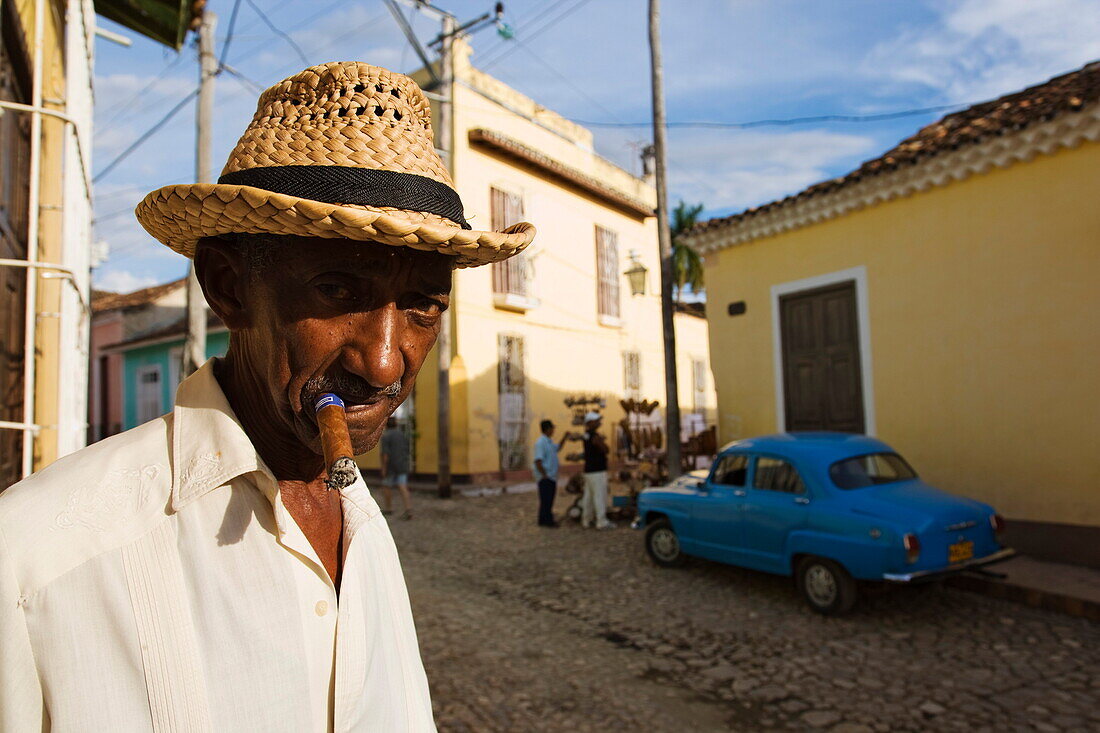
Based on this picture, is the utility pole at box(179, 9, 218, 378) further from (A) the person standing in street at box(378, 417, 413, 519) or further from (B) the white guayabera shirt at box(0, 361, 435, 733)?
(B) the white guayabera shirt at box(0, 361, 435, 733)

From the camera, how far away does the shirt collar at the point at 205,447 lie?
112 centimetres

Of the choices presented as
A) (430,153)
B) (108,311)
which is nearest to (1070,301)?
(430,153)

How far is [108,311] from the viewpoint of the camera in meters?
24.3

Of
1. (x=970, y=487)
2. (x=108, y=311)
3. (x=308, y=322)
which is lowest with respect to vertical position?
(x=970, y=487)

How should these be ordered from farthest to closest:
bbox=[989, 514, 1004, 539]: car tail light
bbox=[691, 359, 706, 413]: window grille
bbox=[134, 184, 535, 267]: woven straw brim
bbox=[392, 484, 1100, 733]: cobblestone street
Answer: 1. bbox=[691, 359, 706, 413]: window grille
2. bbox=[989, 514, 1004, 539]: car tail light
3. bbox=[392, 484, 1100, 733]: cobblestone street
4. bbox=[134, 184, 535, 267]: woven straw brim

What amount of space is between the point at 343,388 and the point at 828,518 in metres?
5.69

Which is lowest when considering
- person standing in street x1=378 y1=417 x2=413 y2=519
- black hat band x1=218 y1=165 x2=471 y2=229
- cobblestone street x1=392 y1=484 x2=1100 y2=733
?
cobblestone street x1=392 y1=484 x2=1100 y2=733

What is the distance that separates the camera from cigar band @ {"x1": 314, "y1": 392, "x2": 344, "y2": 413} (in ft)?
3.61

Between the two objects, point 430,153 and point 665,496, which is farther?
point 665,496

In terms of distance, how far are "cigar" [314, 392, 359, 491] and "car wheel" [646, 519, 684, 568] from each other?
6949 millimetres

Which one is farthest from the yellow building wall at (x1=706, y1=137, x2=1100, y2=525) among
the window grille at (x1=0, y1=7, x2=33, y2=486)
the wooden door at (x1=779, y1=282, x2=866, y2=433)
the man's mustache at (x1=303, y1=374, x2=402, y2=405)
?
the window grille at (x1=0, y1=7, x2=33, y2=486)

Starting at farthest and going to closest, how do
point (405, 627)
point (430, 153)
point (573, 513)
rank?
1. point (573, 513)
2. point (405, 627)
3. point (430, 153)

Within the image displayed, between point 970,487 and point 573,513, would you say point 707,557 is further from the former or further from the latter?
point 573,513

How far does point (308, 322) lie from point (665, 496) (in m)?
7.00
